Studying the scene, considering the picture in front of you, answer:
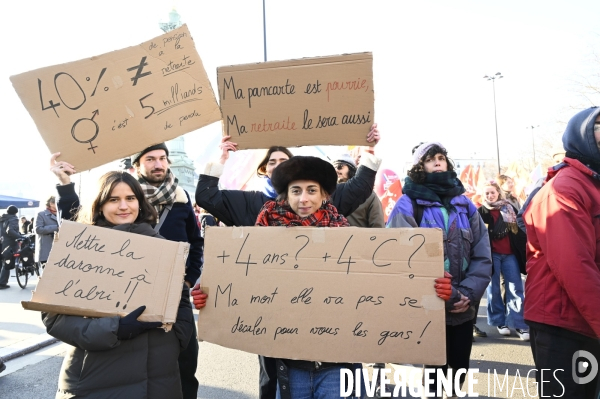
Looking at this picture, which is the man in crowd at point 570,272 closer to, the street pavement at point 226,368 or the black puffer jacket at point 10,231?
the street pavement at point 226,368

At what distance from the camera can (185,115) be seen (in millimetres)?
2998

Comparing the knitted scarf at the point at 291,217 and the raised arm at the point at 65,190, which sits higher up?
the raised arm at the point at 65,190

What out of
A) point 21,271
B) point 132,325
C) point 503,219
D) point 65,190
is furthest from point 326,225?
point 21,271

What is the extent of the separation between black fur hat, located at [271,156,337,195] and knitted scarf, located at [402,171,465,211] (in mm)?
949

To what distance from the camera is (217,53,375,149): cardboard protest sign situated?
9.45 ft

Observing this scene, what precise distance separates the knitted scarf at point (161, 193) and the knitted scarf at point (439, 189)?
169 centimetres

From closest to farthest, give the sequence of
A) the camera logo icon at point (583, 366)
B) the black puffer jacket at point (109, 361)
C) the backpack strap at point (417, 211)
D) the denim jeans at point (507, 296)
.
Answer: the black puffer jacket at point (109, 361), the camera logo icon at point (583, 366), the backpack strap at point (417, 211), the denim jeans at point (507, 296)

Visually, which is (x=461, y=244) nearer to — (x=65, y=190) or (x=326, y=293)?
(x=326, y=293)

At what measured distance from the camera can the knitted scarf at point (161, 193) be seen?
3096 millimetres

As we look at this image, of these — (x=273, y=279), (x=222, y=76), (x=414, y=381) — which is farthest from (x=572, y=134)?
(x=414, y=381)

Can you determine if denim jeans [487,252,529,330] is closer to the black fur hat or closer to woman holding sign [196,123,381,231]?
woman holding sign [196,123,381,231]

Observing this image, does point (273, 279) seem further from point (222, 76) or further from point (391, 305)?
point (222, 76)

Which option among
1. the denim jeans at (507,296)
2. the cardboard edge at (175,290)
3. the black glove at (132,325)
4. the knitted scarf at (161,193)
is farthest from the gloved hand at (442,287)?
the denim jeans at (507,296)

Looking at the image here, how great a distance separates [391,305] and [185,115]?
68.5 inches
